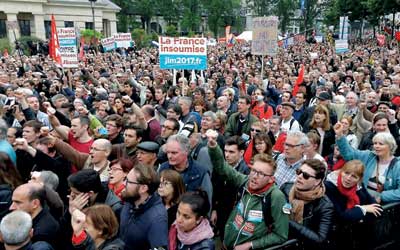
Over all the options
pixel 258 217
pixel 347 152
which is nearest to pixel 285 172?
pixel 347 152

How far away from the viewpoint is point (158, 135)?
6.65 meters

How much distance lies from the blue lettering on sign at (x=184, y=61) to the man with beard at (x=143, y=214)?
6.32 meters

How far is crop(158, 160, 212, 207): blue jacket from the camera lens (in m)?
4.49

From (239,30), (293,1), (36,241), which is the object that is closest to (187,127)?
(36,241)

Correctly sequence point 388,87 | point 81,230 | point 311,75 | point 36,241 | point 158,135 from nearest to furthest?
point 81,230 → point 36,241 → point 158,135 → point 388,87 → point 311,75

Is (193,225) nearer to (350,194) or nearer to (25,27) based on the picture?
(350,194)

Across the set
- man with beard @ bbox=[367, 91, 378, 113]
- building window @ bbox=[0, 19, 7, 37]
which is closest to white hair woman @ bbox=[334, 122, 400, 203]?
man with beard @ bbox=[367, 91, 378, 113]

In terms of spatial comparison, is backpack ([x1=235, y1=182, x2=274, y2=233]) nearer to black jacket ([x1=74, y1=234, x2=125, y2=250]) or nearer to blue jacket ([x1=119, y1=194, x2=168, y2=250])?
blue jacket ([x1=119, y1=194, x2=168, y2=250])

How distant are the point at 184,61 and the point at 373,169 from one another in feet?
19.1

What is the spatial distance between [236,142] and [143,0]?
216 ft

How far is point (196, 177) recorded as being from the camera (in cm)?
452

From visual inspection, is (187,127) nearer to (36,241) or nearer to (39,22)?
(36,241)

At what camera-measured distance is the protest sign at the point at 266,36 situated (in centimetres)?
1212

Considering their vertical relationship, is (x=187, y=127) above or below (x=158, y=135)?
above
